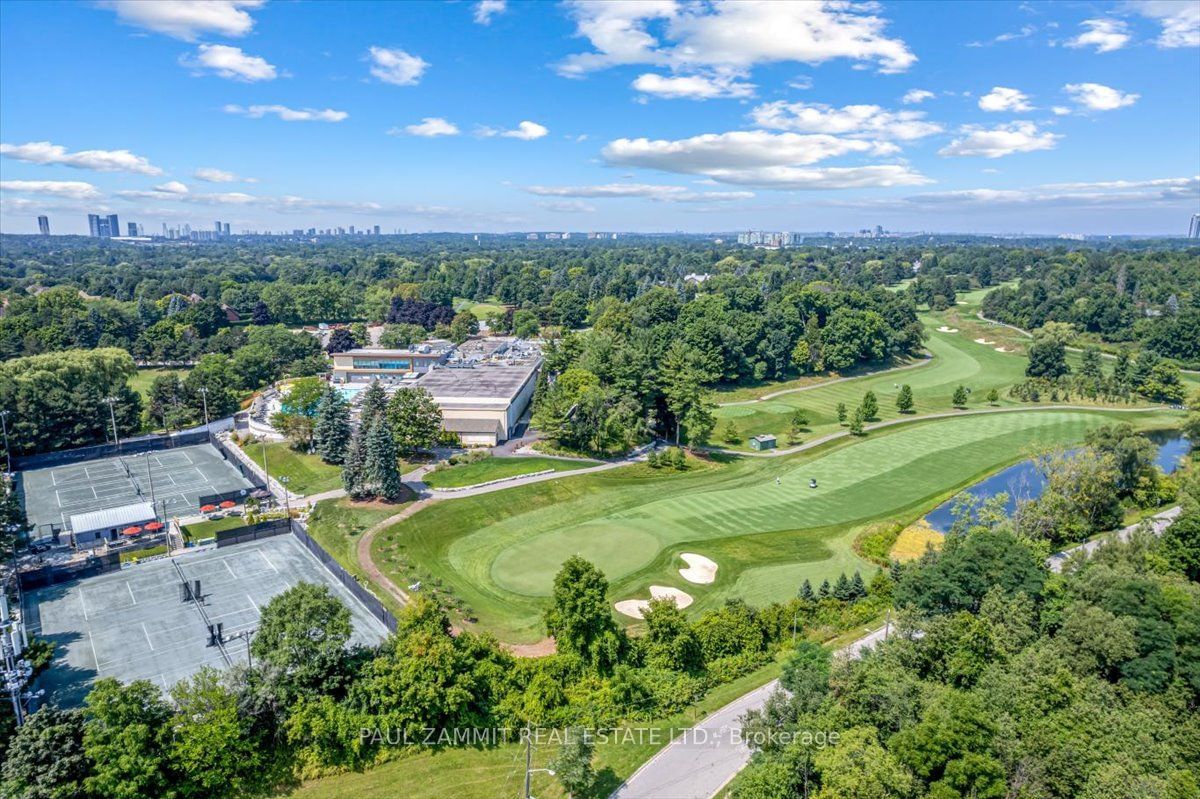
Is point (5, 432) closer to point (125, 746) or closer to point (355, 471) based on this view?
point (355, 471)

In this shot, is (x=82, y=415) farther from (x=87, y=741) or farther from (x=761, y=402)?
(x=761, y=402)

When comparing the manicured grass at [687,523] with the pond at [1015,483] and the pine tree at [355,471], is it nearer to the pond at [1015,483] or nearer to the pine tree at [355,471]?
the pond at [1015,483]

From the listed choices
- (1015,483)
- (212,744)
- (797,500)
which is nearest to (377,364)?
(797,500)

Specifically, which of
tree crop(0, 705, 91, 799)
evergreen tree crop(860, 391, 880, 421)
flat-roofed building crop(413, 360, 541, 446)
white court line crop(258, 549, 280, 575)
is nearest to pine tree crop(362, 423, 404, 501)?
white court line crop(258, 549, 280, 575)

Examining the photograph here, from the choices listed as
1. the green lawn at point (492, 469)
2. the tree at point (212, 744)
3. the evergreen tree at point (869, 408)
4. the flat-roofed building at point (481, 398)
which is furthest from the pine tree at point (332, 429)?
the evergreen tree at point (869, 408)

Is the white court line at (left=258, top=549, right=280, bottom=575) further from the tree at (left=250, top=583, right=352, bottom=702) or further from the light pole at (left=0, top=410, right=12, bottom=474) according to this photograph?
the light pole at (left=0, top=410, right=12, bottom=474)
